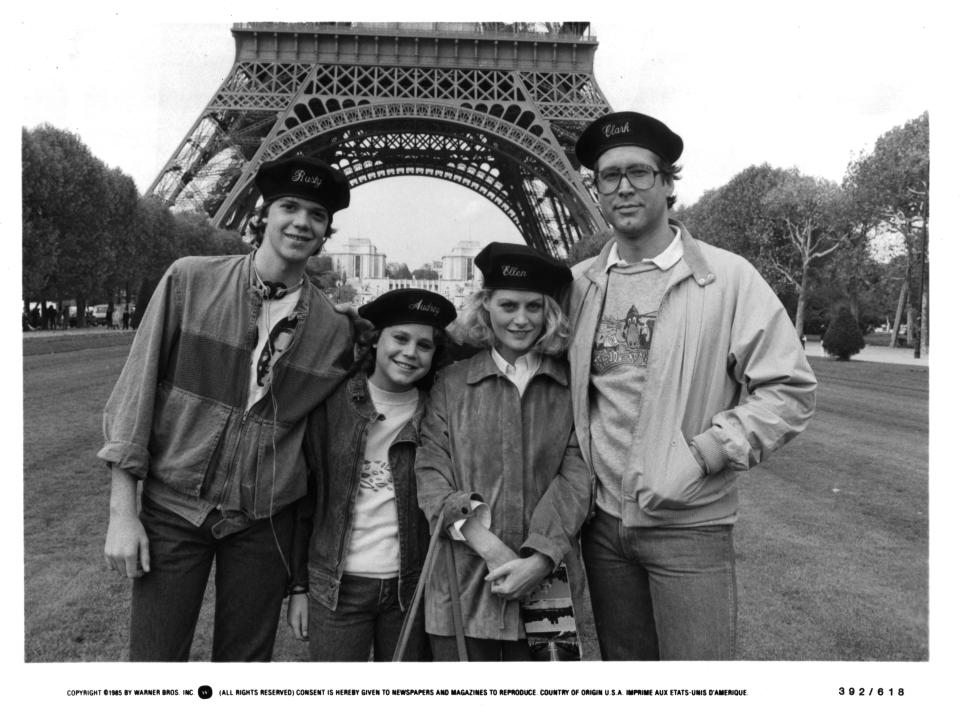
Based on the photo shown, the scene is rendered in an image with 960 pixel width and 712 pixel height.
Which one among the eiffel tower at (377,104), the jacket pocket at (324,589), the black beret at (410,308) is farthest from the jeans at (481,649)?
the eiffel tower at (377,104)

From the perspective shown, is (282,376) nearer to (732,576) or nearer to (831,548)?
(732,576)

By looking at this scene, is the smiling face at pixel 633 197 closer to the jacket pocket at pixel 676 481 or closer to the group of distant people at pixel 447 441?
the group of distant people at pixel 447 441

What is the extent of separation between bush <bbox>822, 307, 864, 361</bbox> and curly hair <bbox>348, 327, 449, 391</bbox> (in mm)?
22023

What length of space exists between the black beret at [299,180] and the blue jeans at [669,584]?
1553mm

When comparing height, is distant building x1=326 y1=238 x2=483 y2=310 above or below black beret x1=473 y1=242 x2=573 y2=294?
above

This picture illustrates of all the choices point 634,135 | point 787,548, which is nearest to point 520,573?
point 634,135

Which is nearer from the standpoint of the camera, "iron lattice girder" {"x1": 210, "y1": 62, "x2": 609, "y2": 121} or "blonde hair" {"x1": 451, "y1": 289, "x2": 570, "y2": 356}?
"blonde hair" {"x1": 451, "y1": 289, "x2": 570, "y2": 356}

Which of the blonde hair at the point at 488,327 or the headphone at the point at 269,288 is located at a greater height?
the headphone at the point at 269,288

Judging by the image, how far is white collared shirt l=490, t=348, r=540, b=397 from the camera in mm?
2532

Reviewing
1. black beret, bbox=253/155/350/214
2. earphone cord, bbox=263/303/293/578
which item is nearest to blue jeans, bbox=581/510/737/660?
earphone cord, bbox=263/303/293/578

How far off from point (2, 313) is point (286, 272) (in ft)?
4.65

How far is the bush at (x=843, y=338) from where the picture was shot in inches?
847

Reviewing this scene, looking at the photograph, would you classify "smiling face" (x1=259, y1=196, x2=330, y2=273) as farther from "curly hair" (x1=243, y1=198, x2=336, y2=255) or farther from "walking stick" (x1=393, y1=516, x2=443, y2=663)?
"walking stick" (x1=393, y1=516, x2=443, y2=663)
